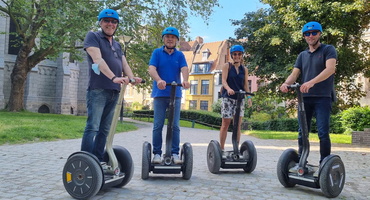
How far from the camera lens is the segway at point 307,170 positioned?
157 inches

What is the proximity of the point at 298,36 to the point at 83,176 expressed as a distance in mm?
15167

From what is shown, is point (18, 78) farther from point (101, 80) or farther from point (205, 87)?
point (205, 87)

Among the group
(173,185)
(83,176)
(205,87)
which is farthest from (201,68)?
(83,176)

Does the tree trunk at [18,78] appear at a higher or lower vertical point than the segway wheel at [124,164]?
higher

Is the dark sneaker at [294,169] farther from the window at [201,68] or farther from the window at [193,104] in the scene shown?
the window at [193,104]

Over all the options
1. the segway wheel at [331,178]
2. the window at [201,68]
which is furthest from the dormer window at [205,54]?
the segway wheel at [331,178]

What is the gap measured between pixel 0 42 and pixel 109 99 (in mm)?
24814

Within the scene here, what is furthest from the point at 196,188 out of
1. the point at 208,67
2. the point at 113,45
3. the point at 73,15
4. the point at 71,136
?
the point at 208,67

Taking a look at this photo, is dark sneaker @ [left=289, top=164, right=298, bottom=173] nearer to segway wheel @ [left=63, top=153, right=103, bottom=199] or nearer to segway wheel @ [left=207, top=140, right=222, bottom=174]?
segway wheel @ [left=207, top=140, right=222, bottom=174]

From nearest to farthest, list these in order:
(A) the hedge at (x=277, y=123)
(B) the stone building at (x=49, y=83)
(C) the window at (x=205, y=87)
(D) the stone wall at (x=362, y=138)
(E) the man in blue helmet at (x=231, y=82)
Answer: (E) the man in blue helmet at (x=231, y=82)
(D) the stone wall at (x=362, y=138)
(A) the hedge at (x=277, y=123)
(B) the stone building at (x=49, y=83)
(C) the window at (x=205, y=87)

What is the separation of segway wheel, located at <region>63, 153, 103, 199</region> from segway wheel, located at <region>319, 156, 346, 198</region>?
2.53 m

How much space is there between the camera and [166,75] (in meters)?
5.00

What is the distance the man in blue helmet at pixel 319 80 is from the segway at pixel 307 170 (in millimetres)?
181

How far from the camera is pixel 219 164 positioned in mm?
5281
